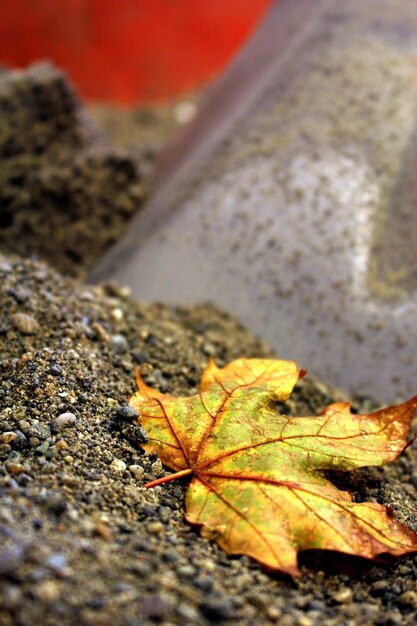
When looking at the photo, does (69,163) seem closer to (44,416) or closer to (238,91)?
(238,91)

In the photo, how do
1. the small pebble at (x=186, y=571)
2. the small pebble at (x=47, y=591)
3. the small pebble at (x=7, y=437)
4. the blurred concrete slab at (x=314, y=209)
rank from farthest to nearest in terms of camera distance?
the blurred concrete slab at (x=314, y=209) < the small pebble at (x=7, y=437) < the small pebble at (x=186, y=571) < the small pebble at (x=47, y=591)

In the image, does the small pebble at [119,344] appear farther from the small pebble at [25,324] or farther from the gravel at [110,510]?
the small pebble at [25,324]

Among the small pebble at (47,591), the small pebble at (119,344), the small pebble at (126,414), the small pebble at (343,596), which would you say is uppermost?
the small pebble at (119,344)

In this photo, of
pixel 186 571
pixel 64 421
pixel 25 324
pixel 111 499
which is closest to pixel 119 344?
pixel 25 324

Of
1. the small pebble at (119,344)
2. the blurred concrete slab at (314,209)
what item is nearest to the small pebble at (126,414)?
the small pebble at (119,344)

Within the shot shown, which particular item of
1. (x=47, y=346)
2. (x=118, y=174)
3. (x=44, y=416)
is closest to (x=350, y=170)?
(x=118, y=174)

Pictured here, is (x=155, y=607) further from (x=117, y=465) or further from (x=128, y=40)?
(x=128, y=40)

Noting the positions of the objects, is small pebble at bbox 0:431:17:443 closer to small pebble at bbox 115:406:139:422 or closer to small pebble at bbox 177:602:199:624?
small pebble at bbox 115:406:139:422
